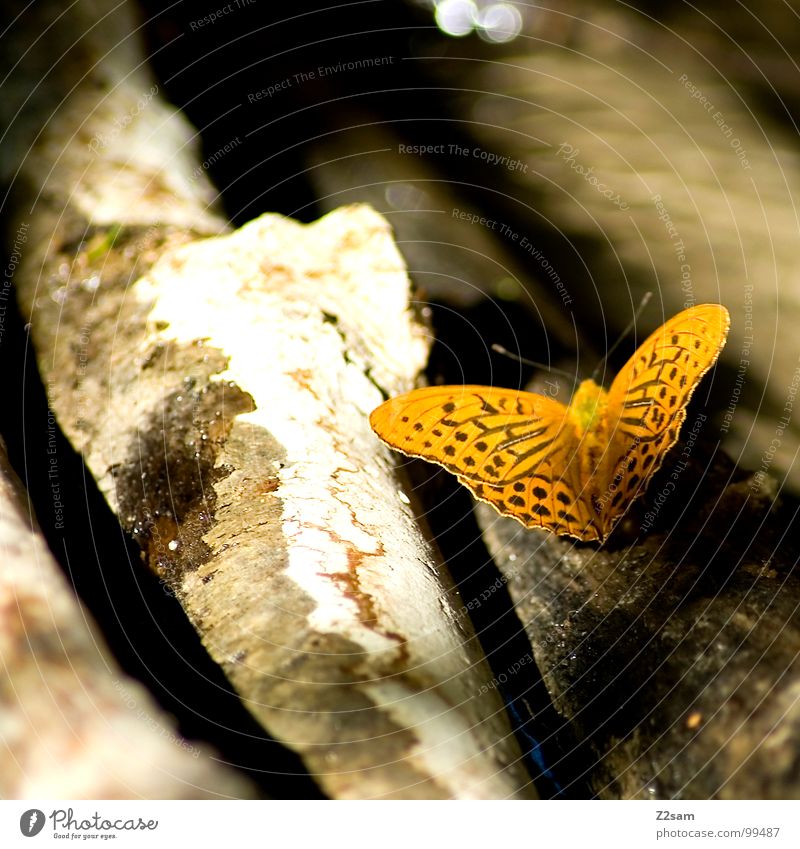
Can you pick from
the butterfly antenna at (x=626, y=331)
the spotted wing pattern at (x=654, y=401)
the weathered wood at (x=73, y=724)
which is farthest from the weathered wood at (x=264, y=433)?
the butterfly antenna at (x=626, y=331)

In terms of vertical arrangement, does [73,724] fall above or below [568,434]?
below

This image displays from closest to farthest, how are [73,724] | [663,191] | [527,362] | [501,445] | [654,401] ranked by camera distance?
[73,724], [654,401], [501,445], [663,191], [527,362]

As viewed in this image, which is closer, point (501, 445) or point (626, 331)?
point (501, 445)

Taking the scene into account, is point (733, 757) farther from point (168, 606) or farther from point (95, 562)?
point (95, 562)

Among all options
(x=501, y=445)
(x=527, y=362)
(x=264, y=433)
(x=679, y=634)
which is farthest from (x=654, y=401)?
(x=264, y=433)
